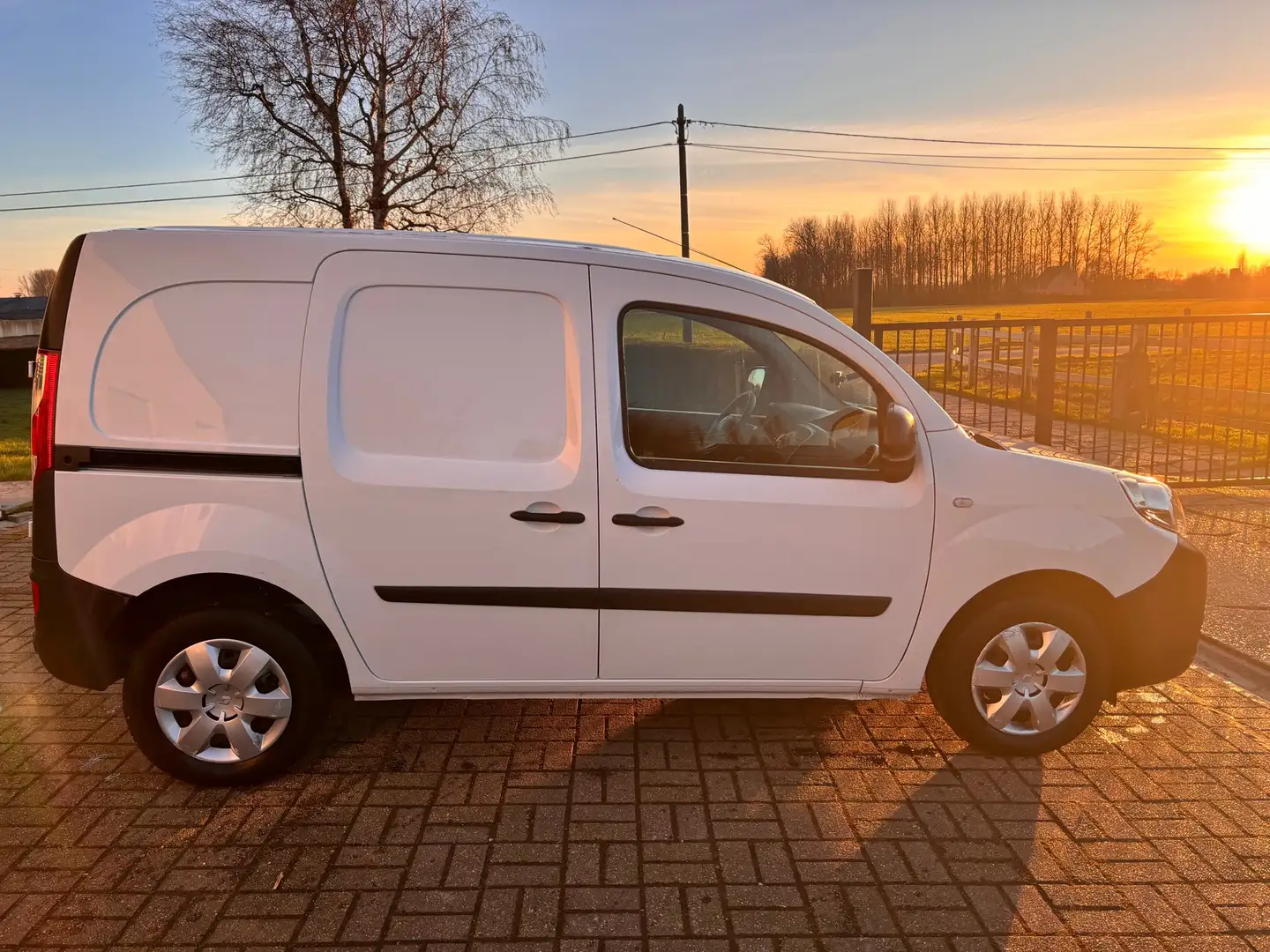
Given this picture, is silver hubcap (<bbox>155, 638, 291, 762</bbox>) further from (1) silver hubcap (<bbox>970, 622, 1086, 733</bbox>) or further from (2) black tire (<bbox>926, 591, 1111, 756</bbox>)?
(1) silver hubcap (<bbox>970, 622, 1086, 733</bbox>)

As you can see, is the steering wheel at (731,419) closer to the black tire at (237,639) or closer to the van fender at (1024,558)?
the van fender at (1024,558)

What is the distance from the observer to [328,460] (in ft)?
10.7

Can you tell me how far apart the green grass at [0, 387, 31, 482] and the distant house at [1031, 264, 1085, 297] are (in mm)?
69471

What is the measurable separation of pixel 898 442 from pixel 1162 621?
141 centimetres

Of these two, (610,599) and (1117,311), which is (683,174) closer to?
(1117,311)

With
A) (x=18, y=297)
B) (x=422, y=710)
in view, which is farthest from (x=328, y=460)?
(x=18, y=297)

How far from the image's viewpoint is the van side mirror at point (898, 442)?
3.32 metres

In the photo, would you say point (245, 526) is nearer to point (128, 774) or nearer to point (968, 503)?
point (128, 774)

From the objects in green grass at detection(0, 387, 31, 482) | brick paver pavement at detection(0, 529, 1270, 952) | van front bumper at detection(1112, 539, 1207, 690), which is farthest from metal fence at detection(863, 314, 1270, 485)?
green grass at detection(0, 387, 31, 482)

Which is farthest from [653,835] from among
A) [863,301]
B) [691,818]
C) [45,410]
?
[863,301]

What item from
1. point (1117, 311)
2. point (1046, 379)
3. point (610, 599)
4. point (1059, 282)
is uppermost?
point (1059, 282)

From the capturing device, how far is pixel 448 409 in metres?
3.28

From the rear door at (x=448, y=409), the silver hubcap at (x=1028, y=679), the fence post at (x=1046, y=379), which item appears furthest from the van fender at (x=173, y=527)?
the fence post at (x=1046, y=379)

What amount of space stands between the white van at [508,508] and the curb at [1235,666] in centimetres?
131
